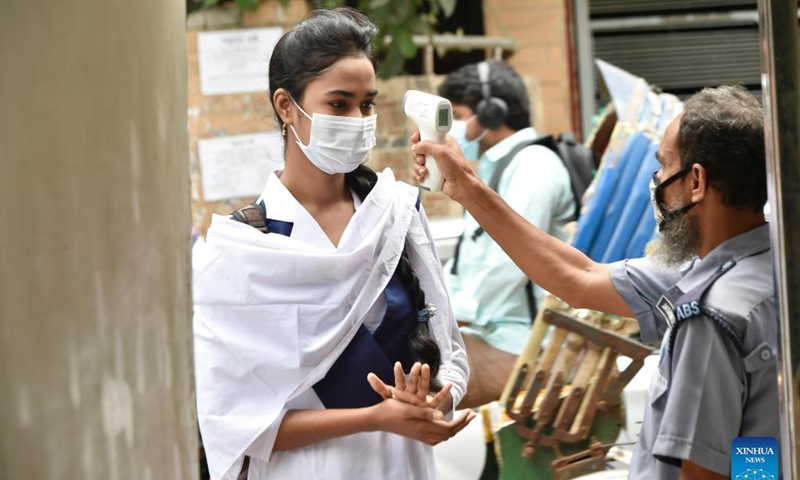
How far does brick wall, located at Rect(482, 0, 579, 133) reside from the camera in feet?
20.9

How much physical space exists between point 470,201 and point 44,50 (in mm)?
1500

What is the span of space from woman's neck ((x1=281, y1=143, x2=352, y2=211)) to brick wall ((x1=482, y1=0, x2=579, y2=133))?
171 inches

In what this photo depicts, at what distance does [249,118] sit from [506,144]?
221 centimetres

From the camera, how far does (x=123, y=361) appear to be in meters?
0.73

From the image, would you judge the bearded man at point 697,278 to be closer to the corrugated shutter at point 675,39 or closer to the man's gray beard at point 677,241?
the man's gray beard at point 677,241

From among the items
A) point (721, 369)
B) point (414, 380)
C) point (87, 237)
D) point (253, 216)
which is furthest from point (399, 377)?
point (87, 237)

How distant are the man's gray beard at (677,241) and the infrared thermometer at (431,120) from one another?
435mm

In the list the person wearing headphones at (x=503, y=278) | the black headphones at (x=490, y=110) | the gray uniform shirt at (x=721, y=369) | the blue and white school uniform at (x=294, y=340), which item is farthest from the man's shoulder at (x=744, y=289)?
the black headphones at (x=490, y=110)

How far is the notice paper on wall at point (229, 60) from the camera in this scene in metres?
5.89

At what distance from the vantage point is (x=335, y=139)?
2.06 metres

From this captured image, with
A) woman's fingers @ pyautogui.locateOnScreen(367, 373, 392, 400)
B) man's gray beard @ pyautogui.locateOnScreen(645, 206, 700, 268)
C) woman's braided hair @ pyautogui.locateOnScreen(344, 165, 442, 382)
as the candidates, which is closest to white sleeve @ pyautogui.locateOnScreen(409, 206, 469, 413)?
woman's braided hair @ pyautogui.locateOnScreen(344, 165, 442, 382)

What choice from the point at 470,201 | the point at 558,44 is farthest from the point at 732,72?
the point at 470,201

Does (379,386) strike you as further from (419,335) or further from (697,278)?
(697,278)

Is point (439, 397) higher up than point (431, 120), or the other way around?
point (431, 120)
